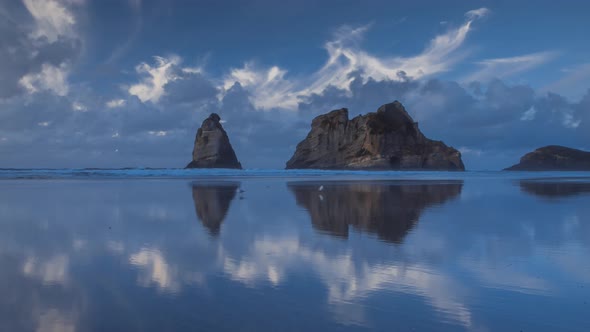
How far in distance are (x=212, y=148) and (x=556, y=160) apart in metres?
106

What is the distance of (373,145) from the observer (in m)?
102

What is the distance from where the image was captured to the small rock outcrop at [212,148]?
4281 inches

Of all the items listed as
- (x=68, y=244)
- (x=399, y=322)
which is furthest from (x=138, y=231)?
(x=399, y=322)

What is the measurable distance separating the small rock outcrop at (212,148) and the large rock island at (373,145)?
72.6 ft

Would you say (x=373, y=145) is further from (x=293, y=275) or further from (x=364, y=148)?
(x=293, y=275)

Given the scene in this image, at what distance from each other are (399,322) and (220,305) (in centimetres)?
165

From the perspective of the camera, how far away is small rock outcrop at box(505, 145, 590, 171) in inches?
4909

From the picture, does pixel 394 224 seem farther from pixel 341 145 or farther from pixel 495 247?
pixel 341 145

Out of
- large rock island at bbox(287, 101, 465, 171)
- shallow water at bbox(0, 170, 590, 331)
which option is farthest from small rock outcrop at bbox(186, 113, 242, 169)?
shallow water at bbox(0, 170, 590, 331)

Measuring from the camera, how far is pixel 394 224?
9227mm

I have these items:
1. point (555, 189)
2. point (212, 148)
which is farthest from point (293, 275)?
point (212, 148)

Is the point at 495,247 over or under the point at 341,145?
under

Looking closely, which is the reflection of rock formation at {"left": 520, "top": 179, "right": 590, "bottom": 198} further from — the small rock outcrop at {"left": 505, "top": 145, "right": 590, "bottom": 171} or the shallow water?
the small rock outcrop at {"left": 505, "top": 145, "right": 590, "bottom": 171}

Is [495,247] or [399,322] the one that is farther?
[495,247]
